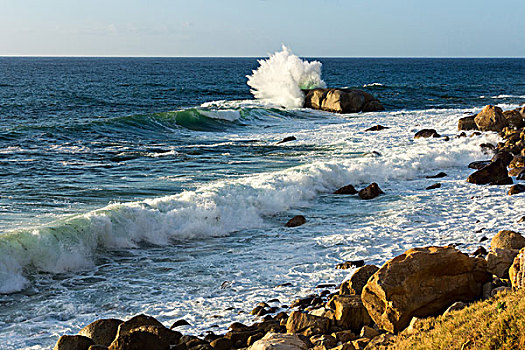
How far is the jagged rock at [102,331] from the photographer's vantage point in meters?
6.67

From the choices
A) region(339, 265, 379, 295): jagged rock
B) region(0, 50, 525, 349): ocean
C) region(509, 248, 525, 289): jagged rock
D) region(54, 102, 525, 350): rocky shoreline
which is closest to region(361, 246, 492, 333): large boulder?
region(54, 102, 525, 350): rocky shoreline

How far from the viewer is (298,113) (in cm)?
3606

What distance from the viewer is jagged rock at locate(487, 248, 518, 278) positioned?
7.07 m

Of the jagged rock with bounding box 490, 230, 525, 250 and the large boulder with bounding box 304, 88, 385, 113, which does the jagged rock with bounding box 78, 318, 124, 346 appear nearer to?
the jagged rock with bounding box 490, 230, 525, 250

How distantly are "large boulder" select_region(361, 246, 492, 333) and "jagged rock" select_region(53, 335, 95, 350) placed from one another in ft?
10.9

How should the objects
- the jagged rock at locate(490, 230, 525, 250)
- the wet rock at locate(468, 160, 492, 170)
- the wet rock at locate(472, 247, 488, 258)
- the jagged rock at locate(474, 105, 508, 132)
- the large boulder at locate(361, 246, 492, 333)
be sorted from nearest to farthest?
the large boulder at locate(361, 246, 492, 333) → the jagged rock at locate(490, 230, 525, 250) → the wet rock at locate(472, 247, 488, 258) → the wet rock at locate(468, 160, 492, 170) → the jagged rock at locate(474, 105, 508, 132)

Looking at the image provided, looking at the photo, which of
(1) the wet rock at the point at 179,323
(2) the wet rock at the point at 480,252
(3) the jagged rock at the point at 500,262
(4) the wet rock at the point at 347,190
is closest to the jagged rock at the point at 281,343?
(1) the wet rock at the point at 179,323

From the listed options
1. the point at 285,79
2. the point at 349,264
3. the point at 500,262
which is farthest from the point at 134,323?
the point at 285,79

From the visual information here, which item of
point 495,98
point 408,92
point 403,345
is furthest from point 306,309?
point 408,92

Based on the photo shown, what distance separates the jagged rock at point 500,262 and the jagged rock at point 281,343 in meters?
2.82

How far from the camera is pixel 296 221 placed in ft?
40.3

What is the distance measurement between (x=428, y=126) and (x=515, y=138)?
25.8 feet

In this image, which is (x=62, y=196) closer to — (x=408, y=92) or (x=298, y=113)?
(x=298, y=113)

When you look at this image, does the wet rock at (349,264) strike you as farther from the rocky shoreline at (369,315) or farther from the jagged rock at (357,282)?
the rocky shoreline at (369,315)
